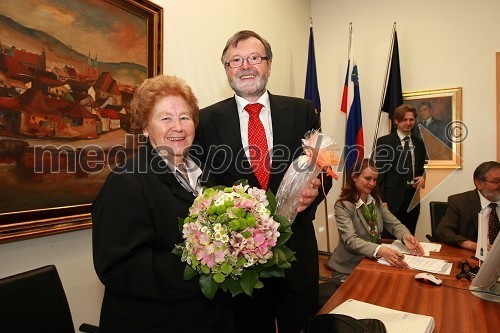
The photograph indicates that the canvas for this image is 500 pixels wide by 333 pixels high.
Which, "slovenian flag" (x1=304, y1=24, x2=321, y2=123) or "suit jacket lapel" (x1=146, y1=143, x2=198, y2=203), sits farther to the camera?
"slovenian flag" (x1=304, y1=24, x2=321, y2=123)

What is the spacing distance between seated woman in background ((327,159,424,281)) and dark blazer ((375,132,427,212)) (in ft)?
4.97

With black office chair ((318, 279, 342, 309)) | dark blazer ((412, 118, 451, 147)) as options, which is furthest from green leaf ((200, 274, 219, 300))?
dark blazer ((412, 118, 451, 147))

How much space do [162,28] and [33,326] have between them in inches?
85.3

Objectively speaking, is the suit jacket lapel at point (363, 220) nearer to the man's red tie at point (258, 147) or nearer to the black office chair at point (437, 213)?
the black office chair at point (437, 213)

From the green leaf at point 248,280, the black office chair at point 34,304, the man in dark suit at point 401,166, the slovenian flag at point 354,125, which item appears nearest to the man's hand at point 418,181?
the man in dark suit at point 401,166

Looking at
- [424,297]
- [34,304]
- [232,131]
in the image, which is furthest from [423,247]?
[34,304]

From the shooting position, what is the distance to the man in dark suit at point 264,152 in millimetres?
1637

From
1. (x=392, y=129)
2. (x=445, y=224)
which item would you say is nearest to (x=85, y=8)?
(x=445, y=224)

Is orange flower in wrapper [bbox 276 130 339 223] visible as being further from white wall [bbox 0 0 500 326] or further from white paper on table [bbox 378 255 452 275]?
white wall [bbox 0 0 500 326]

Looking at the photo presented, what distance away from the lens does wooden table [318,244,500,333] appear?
4.17ft

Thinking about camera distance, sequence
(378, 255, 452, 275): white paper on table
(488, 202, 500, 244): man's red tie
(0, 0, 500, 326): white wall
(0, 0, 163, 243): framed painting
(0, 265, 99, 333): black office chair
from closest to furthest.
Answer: (0, 265, 99, 333): black office chair, (0, 0, 163, 243): framed painting, (378, 255, 452, 275): white paper on table, (488, 202, 500, 244): man's red tie, (0, 0, 500, 326): white wall

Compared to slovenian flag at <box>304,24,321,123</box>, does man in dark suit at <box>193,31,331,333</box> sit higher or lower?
lower

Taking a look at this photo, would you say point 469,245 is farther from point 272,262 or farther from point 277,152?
point 272,262

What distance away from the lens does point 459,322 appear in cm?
126
